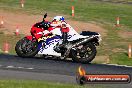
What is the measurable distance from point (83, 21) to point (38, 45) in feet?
87.0

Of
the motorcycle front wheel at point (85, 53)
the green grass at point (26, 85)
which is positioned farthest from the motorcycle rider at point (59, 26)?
the green grass at point (26, 85)

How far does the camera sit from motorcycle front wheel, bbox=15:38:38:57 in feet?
60.9

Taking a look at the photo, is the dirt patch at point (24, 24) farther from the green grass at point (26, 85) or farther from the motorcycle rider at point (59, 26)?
the green grass at point (26, 85)

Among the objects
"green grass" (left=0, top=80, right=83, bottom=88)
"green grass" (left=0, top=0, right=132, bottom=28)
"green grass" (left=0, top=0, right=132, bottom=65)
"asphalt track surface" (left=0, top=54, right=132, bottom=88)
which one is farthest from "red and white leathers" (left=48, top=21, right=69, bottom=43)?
"green grass" (left=0, top=0, right=132, bottom=28)

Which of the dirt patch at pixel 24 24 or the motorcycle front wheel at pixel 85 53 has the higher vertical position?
the motorcycle front wheel at pixel 85 53

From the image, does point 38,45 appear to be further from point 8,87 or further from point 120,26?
point 120,26

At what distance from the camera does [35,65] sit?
56.3 ft

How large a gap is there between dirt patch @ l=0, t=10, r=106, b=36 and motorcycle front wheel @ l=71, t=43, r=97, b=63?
59.7 ft

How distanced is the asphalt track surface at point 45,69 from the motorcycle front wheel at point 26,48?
1.00 ft

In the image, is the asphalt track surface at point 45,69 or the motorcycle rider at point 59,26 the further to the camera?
the motorcycle rider at point 59,26

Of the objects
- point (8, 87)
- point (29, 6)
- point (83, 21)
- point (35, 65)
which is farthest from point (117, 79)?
point (29, 6)

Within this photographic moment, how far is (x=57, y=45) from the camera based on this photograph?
62.2 ft

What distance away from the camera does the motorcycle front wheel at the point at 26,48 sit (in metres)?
18.6

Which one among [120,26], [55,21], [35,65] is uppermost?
[55,21]
